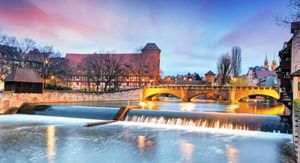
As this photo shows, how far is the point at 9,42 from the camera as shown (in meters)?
58.1

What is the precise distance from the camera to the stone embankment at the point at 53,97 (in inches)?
1392

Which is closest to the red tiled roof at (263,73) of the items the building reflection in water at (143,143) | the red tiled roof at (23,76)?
the red tiled roof at (23,76)

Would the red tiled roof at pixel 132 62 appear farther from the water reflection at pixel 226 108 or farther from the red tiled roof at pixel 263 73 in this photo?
the red tiled roof at pixel 263 73

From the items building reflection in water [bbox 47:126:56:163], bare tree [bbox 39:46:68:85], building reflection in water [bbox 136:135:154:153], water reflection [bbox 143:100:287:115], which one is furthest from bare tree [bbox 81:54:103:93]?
building reflection in water [bbox 136:135:154:153]

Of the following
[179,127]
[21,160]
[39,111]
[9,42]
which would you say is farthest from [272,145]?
[9,42]

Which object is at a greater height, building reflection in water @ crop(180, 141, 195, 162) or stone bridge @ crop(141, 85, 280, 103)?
stone bridge @ crop(141, 85, 280, 103)

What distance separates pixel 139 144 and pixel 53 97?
3210 centimetres

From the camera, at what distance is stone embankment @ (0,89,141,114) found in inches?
1392

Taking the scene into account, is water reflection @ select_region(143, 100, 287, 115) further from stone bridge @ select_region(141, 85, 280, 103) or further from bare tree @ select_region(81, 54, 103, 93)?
bare tree @ select_region(81, 54, 103, 93)

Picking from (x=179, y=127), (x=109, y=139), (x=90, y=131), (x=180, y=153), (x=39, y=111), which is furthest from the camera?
(x=39, y=111)

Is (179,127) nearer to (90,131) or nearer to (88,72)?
(90,131)

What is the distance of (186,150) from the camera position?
1541 centimetres

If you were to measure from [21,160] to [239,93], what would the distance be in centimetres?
5301

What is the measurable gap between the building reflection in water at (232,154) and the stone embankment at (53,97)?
1045 inches
